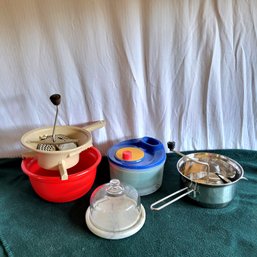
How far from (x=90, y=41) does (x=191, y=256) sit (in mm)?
618

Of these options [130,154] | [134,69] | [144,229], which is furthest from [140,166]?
[134,69]

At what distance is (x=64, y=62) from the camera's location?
0.79 metres

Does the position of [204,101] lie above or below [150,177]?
above

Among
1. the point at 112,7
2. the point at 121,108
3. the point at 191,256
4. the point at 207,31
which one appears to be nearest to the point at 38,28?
the point at 112,7

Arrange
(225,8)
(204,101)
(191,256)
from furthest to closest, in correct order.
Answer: (204,101) < (225,8) < (191,256)

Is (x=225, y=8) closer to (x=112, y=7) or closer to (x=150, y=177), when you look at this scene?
(x=112, y=7)

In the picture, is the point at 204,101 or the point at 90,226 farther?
the point at 204,101

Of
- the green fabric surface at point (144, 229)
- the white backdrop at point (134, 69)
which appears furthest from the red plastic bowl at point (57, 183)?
the white backdrop at point (134, 69)

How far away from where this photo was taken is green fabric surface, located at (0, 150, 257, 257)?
0.58 m

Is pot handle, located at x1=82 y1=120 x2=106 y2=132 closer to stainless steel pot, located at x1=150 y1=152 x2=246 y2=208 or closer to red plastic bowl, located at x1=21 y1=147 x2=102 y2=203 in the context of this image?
red plastic bowl, located at x1=21 y1=147 x2=102 y2=203

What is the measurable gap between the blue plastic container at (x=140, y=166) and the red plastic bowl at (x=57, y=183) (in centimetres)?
6

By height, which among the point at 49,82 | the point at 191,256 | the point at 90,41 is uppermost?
the point at 90,41

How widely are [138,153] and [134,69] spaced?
253 millimetres

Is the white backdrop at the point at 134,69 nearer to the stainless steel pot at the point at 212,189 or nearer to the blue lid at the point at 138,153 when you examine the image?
the blue lid at the point at 138,153
